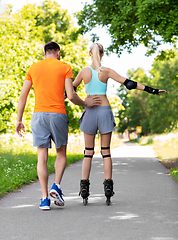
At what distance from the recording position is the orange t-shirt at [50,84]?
4598 millimetres

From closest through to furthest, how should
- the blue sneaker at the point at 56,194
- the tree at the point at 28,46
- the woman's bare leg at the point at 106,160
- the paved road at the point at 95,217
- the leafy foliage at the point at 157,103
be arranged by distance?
the paved road at the point at 95,217, the blue sneaker at the point at 56,194, the woman's bare leg at the point at 106,160, the tree at the point at 28,46, the leafy foliage at the point at 157,103

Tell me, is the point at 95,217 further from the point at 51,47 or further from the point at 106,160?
the point at 51,47

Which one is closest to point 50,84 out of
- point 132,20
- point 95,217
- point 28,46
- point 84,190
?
point 84,190

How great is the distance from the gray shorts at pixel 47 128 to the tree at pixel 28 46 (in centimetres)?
1029

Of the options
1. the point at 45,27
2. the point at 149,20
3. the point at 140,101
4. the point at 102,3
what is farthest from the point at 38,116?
the point at 140,101

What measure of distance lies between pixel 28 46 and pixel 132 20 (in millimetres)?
10845

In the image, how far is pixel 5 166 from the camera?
356 inches

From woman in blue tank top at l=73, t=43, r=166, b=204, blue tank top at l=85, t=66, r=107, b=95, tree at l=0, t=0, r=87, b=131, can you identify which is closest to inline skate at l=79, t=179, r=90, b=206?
woman in blue tank top at l=73, t=43, r=166, b=204

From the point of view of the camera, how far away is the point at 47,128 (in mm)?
4633

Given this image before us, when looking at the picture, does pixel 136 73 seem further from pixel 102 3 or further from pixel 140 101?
pixel 102 3

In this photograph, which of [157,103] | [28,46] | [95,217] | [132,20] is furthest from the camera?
[157,103]

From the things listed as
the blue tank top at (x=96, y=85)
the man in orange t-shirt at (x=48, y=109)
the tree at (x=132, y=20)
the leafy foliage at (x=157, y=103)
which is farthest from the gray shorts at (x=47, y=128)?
the leafy foliage at (x=157, y=103)

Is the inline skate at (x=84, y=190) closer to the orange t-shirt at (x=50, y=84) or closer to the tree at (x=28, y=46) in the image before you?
the orange t-shirt at (x=50, y=84)

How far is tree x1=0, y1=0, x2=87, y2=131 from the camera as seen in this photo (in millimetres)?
18922
